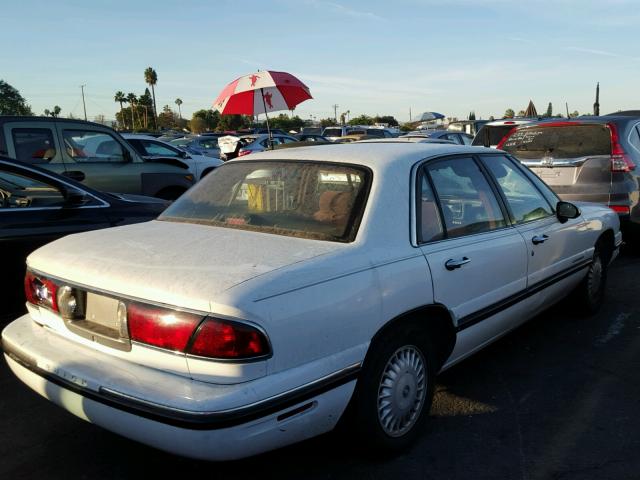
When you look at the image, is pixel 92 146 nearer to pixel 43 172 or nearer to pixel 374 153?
pixel 43 172

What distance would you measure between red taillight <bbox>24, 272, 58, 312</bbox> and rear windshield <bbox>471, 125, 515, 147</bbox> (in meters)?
8.94

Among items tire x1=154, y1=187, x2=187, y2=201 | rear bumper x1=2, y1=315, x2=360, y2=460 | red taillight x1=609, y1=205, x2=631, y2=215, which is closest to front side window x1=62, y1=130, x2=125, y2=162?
tire x1=154, y1=187, x2=187, y2=201

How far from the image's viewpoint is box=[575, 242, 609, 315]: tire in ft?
15.1

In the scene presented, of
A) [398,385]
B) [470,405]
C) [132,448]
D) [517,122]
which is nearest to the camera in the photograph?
[398,385]

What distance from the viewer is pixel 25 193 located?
460 centimetres

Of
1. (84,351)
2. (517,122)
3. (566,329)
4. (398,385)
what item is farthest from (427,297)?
(517,122)

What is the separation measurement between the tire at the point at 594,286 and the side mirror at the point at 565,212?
78 cm

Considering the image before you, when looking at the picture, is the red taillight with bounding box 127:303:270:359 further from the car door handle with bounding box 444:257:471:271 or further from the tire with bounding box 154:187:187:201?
the tire with bounding box 154:187:187:201

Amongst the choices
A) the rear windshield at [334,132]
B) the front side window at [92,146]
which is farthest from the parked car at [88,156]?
the rear windshield at [334,132]

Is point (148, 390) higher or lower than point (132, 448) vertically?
higher

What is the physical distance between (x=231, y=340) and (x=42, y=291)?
1226 millimetres

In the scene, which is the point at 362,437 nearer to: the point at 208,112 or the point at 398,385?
the point at 398,385

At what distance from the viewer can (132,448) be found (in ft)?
9.47

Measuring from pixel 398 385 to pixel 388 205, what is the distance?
86 centimetres
